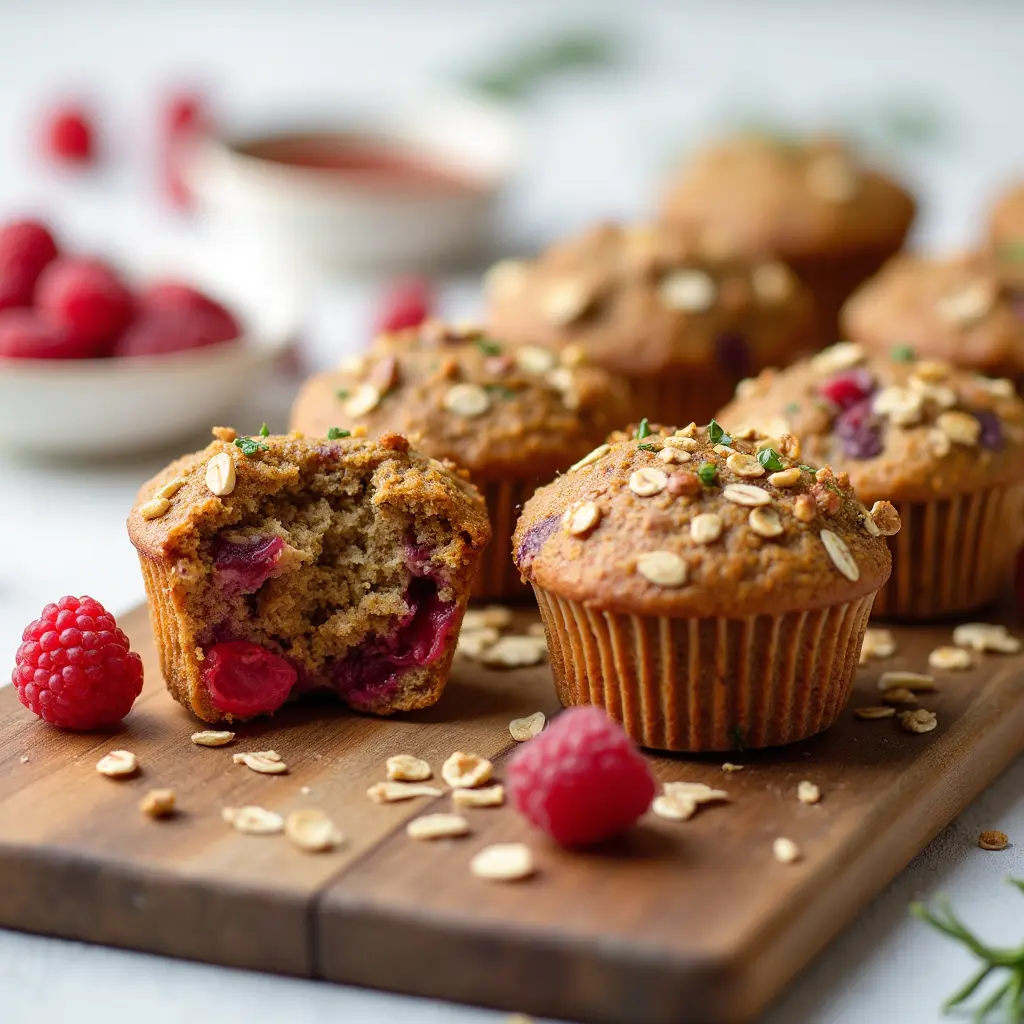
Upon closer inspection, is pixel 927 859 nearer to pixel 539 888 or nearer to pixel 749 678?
pixel 749 678

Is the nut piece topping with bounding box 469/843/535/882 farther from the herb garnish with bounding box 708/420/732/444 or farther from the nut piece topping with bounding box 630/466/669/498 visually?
the herb garnish with bounding box 708/420/732/444

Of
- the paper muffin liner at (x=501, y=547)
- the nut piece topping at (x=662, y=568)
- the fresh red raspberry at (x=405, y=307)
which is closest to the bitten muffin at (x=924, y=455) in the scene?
the paper muffin liner at (x=501, y=547)

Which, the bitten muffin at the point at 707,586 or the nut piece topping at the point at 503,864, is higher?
the bitten muffin at the point at 707,586

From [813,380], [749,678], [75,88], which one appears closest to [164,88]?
[75,88]

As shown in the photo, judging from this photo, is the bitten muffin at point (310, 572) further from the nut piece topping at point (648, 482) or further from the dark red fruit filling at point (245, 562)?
the nut piece topping at point (648, 482)

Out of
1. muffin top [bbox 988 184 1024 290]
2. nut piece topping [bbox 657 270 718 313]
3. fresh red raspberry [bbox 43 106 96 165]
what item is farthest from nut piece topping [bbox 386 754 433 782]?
fresh red raspberry [bbox 43 106 96 165]

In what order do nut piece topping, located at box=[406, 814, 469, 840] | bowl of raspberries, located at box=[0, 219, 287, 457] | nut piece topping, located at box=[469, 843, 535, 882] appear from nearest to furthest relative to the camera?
1. nut piece topping, located at box=[469, 843, 535, 882]
2. nut piece topping, located at box=[406, 814, 469, 840]
3. bowl of raspberries, located at box=[0, 219, 287, 457]
